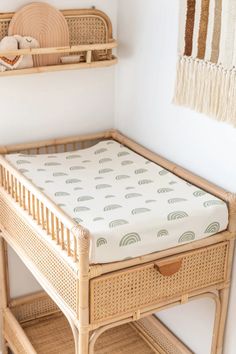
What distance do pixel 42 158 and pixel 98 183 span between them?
0.36 meters

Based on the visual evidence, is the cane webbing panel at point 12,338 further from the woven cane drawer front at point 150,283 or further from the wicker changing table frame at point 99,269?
the woven cane drawer front at point 150,283

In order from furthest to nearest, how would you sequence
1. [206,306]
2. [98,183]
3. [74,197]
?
[206,306]
[98,183]
[74,197]

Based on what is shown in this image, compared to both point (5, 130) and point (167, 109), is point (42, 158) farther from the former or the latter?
point (167, 109)

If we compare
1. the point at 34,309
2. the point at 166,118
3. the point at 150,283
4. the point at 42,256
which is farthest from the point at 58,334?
the point at 166,118

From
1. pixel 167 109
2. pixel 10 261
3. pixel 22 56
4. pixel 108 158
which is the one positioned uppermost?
pixel 22 56

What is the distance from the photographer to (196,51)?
2143 millimetres

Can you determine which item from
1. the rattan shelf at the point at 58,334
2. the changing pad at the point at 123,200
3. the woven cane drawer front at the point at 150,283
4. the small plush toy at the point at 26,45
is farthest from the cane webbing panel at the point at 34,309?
the small plush toy at the point at 26,45

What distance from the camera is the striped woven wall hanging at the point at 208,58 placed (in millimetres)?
1974

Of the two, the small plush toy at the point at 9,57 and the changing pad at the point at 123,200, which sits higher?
the small plush toy at the point at 9,57

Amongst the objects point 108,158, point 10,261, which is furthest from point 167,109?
point 10,261

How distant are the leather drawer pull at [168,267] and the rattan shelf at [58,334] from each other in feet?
2.29

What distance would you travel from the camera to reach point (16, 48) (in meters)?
2.31

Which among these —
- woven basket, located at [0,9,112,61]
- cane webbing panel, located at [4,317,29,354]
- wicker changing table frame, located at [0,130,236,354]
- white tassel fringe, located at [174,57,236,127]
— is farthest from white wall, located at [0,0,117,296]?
white tassel fringe, located at [174,57,236,127]

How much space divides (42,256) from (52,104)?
32.8 inches
